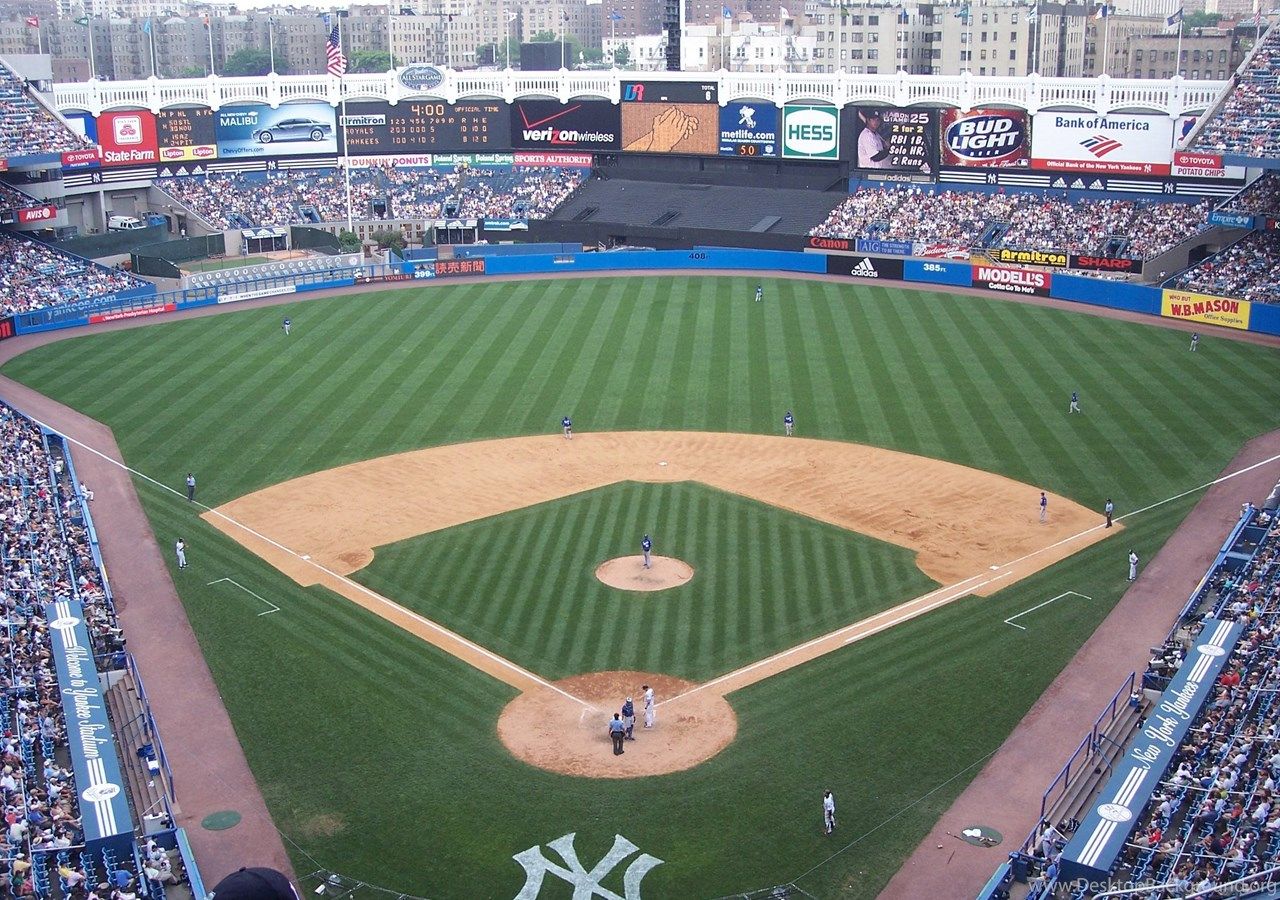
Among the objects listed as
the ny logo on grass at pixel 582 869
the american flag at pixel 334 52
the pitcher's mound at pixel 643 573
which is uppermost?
the american flag at pixel 334 52

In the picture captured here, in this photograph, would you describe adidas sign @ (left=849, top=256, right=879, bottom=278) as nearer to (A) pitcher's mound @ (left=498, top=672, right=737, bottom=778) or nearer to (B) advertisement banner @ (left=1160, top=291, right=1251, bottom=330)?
(B) advertisement banner @ (left=1160, top=291, right=1251, bottom=330)

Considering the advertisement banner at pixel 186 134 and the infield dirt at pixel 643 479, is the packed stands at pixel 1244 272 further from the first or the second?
the advertisement banner at pixel 186 134

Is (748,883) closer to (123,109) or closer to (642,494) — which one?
(642,494)

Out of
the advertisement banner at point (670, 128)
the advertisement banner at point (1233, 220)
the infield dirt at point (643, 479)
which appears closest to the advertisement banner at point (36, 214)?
the advertisement banner at point (670, 128)

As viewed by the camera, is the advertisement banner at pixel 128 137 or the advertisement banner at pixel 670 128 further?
the advertisement banner at pixel 670 128

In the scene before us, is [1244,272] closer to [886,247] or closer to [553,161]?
[886,247]

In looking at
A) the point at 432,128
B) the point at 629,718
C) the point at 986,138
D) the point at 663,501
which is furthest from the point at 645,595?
the point at 432,128
